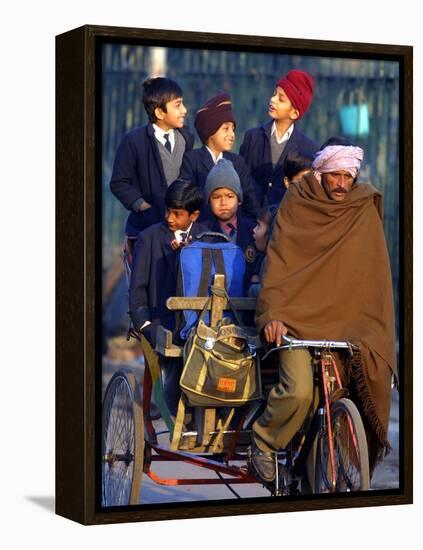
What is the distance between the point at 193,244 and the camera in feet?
40.8

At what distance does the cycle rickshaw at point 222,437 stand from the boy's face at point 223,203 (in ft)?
1.20

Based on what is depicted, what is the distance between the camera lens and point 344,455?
12.4 metres

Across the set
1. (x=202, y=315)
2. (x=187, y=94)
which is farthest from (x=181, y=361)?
(x=187, y=94)

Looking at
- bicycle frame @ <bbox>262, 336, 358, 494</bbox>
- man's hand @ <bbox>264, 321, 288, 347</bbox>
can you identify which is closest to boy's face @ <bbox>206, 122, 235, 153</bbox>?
man's hand @ <bbox>264, 321, 288, 347</bbox>

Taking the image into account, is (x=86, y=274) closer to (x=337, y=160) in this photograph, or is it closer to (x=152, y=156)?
(x=152, y=156)

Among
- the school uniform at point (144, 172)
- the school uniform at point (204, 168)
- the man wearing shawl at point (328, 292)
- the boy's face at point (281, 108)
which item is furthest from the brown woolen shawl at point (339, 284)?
the school uniform at point (144, 172)

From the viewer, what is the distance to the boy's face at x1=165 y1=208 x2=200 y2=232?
12.4 meters

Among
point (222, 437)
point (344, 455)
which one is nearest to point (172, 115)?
point (222, 437)

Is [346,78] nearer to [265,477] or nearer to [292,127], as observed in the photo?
[292,127]

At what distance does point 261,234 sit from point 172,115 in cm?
87

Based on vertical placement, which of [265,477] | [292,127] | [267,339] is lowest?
[265,477]

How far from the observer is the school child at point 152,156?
1229cm

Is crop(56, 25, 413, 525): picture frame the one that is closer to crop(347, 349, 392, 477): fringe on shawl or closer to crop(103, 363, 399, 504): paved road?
crop(103, 363, 399, 504): paved road

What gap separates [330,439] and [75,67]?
2521 millimetres
